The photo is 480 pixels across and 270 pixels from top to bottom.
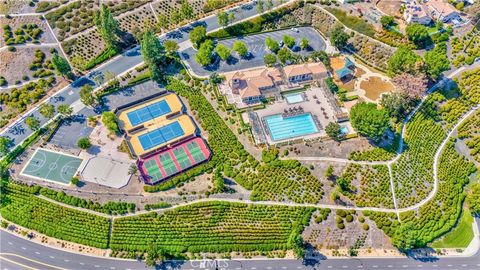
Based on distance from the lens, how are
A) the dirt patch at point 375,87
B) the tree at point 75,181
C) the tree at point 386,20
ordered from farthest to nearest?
1. the tree at point 386,20
2. the dirt patch at point 375,87
3. the tree at point 75,181

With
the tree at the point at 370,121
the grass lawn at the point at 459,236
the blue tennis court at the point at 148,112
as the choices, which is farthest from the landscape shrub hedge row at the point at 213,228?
the grass lawn at the point at 459,236

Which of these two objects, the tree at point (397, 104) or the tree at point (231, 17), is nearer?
the tree at point (397, 104)

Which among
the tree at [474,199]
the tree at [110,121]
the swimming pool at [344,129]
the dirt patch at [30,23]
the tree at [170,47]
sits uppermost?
the dirt patch at [30,23]

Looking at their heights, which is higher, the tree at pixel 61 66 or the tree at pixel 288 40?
the tree at pixel 61 66

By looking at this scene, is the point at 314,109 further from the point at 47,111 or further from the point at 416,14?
the point at 47,111

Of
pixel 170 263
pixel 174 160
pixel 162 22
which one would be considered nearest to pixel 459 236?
pixel 170 263

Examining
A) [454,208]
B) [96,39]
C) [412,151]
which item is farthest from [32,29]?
[454,208]

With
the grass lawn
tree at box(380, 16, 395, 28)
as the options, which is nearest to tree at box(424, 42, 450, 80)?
tree at box(380, 16, 395, 28)

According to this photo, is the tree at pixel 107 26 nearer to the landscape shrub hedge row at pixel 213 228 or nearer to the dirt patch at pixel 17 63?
the dirt patch at pixel 17 63

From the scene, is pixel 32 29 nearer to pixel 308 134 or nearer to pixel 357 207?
pixel 308 134
